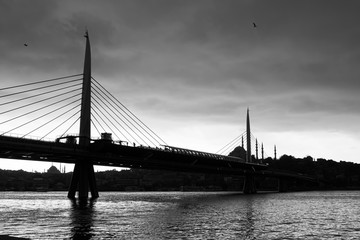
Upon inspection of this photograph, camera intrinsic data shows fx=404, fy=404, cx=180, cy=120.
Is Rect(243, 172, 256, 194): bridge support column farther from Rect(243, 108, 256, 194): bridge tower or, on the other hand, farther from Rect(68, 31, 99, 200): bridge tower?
Rect(68, 31, 99, 200): bridge tower

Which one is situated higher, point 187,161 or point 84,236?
point 187,161

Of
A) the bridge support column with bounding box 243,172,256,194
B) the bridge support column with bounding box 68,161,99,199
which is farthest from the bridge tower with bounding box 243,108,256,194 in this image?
the bridge support column with bounding box 68,161,99,199

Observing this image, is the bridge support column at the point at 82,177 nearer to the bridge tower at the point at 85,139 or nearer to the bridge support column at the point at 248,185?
the bridge tower at the point at 85,139

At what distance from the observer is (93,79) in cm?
9425

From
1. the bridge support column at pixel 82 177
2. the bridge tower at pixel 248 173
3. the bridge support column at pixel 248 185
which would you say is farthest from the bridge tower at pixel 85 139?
the bridge support column at pixel 248 185

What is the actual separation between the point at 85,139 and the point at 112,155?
1200cm

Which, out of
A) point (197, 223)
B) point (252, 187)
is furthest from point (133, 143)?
point (252, 187)

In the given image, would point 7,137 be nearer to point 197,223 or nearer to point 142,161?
point 142,161

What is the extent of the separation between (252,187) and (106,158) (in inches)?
3973

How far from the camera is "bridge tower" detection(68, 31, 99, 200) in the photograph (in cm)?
8775

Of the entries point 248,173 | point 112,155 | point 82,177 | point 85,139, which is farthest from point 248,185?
point 85,139

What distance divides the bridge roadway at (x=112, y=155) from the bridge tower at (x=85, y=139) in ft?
5.96

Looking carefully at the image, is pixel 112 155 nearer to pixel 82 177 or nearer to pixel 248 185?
pixel 82 177

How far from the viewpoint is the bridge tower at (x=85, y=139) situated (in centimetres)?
8775
